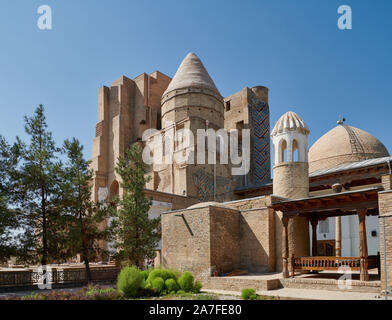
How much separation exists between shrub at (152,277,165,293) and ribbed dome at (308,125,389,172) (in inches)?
560

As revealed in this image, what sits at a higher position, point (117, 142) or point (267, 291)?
point (117, 142)

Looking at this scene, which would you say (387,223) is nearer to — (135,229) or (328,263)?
(328,263)

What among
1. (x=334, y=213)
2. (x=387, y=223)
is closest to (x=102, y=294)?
(x=387, y=223)

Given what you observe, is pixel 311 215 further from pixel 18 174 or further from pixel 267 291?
pixel 18 174

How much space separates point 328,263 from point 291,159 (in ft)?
15.5

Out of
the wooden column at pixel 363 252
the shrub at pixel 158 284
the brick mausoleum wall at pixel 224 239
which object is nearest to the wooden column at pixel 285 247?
the wooden column at pixel 363 252

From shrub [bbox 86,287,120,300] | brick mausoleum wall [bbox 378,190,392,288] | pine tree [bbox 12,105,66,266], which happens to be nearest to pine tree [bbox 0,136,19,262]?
pine tree [bbox 12,105,66,266]

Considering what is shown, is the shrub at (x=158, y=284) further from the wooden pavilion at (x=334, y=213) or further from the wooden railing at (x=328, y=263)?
the wooden railing at (x=328, y=263)

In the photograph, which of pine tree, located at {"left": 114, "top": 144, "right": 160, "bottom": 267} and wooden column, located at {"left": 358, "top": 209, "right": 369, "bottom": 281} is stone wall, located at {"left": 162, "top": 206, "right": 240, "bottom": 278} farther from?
wooden column, located at {"left": 358, "top": 209, "right": 369, "bottom": 281}

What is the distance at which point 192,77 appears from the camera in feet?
93.2

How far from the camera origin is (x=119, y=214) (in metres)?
15.7
